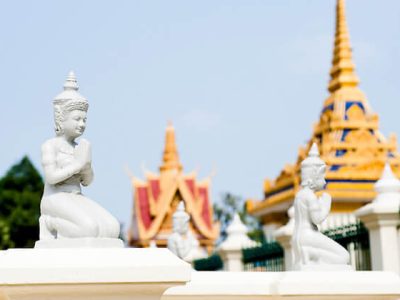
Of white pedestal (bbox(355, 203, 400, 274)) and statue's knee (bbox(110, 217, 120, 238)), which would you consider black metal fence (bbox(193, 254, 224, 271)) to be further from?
statue's knee (bbox(110, 217, 120, 238))

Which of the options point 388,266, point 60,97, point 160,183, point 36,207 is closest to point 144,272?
point 60,97

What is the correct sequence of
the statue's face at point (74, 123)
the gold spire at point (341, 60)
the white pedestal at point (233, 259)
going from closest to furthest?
the statue's face at point (74, 123) → the white pedestal at point (233, 259) → the gold spire at point (341, 60)

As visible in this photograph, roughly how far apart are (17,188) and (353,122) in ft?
63.9

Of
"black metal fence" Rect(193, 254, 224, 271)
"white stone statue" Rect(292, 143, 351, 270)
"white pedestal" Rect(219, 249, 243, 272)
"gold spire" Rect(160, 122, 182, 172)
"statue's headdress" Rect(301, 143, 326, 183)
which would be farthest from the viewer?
"gold spire" Rect(160, 122, 182, 172)

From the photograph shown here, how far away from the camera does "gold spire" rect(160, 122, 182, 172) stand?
42281mm

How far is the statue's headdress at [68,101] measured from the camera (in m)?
4.98

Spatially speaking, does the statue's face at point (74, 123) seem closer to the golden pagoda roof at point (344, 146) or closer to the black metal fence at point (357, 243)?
the black metal fence at point (357, 243)

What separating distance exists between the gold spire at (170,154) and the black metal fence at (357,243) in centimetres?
3069

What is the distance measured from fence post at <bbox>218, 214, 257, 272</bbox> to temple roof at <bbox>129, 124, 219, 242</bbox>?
22975mm

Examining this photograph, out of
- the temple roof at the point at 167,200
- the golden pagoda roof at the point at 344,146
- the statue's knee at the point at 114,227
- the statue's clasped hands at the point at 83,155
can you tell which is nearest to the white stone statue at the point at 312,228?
the statue's knee at the point at 114,227

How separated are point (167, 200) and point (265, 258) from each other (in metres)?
25.4

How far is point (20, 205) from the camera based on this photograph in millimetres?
37500

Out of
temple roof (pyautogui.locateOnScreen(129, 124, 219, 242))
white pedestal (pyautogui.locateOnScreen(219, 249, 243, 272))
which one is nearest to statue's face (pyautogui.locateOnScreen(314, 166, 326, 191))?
white pedestal (pyautogui.locateOnScreen(219, 249, 243, 272))

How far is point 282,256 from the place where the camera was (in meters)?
A: 13.5
